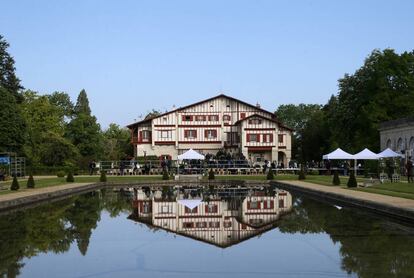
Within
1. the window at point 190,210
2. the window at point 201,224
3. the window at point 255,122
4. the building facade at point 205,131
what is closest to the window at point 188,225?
the window at point 201,224

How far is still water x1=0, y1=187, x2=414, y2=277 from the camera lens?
434 inches

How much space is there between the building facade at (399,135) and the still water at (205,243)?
87.0 feet

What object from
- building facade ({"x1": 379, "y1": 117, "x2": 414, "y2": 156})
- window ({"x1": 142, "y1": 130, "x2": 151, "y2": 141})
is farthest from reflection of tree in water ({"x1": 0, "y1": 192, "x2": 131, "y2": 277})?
window ({"x1": 142, "y1": 130, "x2": 151, "y2": 141})

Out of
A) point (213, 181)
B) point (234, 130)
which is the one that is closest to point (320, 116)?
point (234, 130)

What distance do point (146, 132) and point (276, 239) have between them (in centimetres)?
6601

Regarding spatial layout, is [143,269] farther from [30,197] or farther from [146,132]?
[146,132]

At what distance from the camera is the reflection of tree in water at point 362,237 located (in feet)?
35.7

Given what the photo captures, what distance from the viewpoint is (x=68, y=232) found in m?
16.9

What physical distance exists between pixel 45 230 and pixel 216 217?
595cm

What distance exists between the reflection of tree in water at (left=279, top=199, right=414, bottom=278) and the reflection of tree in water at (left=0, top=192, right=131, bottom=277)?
6074mm

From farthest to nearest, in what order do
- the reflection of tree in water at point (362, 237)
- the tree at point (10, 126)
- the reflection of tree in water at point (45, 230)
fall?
the tree at point (10, 126) → the reflection of tree in water at point (45, 230) → the reflection of tree in water at point (362, 237)

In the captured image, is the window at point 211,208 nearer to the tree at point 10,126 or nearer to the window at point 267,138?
the tree at point 10,126

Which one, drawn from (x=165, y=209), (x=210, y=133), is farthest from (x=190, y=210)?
(x=210, y=133)

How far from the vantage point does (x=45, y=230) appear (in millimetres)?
17375
